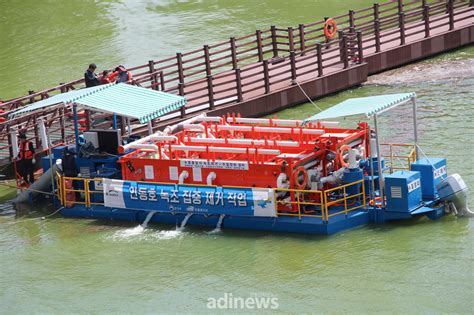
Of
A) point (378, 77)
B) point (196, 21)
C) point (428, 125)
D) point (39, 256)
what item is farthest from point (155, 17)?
point (39, 256)

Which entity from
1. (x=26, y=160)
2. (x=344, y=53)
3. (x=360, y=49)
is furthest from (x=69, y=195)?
(x=360, y=49)

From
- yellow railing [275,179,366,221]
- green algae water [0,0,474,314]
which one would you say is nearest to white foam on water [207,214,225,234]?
green algae water [0,0,474,314]

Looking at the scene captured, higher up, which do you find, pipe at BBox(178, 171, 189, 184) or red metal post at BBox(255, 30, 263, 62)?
red metal post at BBox(255, 30, 263, 62)

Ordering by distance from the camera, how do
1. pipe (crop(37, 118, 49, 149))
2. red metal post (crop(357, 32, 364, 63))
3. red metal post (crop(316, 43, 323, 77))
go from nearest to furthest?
pipe (crop(37, 118, 49, 149)), red metal post (crop(316, 43, 323, 77)), red metal post (crop(357, 32, 364, 63))

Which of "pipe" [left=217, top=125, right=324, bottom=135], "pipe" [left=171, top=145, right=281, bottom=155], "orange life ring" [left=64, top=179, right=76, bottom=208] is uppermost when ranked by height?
"pipe" [left=217, top=125, right=324, bottom=135]

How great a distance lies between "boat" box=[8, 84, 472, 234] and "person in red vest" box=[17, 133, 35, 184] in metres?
1.11

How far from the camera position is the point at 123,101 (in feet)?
85.4

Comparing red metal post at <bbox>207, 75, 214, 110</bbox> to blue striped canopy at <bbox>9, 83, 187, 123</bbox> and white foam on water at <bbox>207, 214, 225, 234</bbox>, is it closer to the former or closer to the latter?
blue striped canopy at <bbox>9, 83, 187, 123</bbox>

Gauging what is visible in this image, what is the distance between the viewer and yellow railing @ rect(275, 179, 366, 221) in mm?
22297

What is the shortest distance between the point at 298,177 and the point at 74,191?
5773 mm

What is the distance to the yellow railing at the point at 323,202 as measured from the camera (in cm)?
2230

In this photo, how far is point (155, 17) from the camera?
49781mm

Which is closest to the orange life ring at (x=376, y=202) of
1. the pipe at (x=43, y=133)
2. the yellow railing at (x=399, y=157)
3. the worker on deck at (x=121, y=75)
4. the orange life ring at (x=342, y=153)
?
the orange life ring at (x=342, y=153)

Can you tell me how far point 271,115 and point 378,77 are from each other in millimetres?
5186
